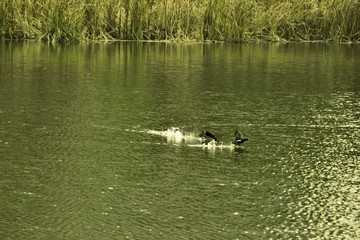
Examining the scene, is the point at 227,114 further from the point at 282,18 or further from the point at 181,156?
the point at 282,18

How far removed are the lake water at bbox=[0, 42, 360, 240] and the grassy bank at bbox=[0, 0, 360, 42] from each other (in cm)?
589

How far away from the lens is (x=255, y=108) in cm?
1014

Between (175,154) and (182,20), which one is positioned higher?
(182,20)

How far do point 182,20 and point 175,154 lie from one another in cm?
1393

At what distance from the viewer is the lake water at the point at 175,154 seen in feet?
17.9

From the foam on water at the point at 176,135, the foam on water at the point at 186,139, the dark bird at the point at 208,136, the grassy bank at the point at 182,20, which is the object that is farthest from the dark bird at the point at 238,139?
the grassy bank at the point at 182,20

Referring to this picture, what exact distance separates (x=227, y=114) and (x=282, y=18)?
13.0 meters

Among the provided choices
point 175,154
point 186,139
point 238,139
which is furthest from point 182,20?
point 175,154

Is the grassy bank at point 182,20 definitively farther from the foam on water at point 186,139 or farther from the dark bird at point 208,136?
the dark bird at point 208,136

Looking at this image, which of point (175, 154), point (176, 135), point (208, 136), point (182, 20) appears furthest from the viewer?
point (182, 20)

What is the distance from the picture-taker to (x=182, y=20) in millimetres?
21156

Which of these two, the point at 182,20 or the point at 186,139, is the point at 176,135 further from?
the point at 182,20

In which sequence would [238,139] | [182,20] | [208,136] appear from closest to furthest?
[238,139] → [208,136] → [182,20]

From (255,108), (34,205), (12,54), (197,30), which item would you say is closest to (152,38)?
(197,30)
